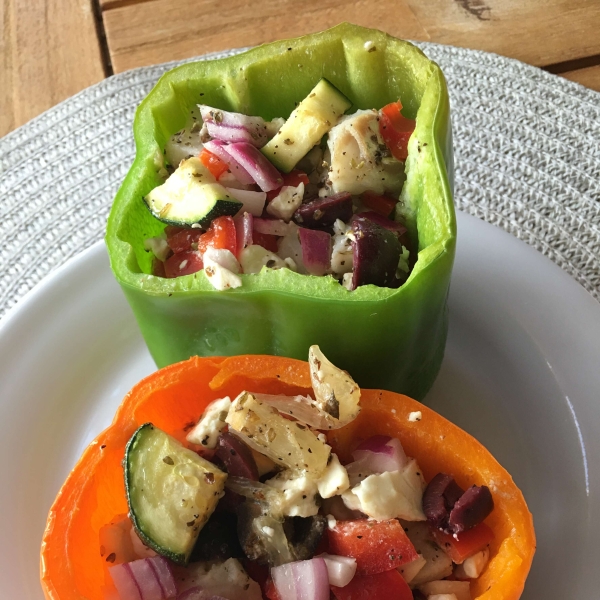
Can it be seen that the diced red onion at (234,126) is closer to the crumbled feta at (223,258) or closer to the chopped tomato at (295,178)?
the chopped tomato at (295,178)

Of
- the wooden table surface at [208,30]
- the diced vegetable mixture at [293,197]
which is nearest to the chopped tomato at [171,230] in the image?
the diced vegetable mixture at [293,197]

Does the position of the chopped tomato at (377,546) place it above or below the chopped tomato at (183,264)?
below

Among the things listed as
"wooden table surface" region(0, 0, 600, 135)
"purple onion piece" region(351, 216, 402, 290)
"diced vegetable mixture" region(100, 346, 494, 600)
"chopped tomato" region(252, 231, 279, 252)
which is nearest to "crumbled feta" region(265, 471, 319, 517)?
"diced vegetable mixture" region(100, 346, 494, 600)

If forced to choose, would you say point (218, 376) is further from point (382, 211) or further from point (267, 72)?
point (267, 72)

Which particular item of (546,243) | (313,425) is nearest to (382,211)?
(313,425)

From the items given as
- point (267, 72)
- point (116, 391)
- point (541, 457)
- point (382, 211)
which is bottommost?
point (541, 457)

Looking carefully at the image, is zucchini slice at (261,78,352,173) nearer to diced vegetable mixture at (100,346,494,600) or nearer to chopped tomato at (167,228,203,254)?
chopped tomato at (167,228,203,254)

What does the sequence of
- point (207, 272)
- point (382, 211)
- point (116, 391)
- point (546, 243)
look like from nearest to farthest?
point (207, 272), point (382, 211), point (116, 391), point (546, 243)
